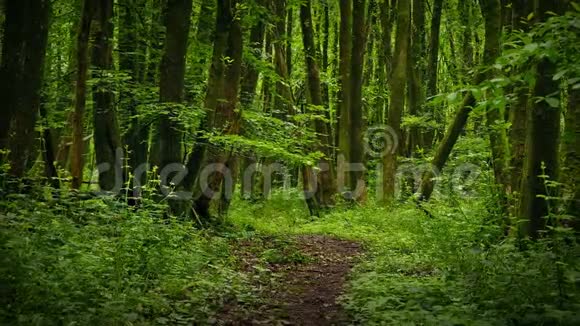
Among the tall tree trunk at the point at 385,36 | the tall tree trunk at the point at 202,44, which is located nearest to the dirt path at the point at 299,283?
the tall tree trunk at the point at 202,44

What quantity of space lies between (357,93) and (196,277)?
1206 cm

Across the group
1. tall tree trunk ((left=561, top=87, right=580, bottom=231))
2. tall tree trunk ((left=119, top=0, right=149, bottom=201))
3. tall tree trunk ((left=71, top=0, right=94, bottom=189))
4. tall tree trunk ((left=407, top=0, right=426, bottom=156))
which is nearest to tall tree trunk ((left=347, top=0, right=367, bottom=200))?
tall tree trunk ((left=407, top=0, right=426, bottom=156))

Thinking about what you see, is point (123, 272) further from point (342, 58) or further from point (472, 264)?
point (342, 58)

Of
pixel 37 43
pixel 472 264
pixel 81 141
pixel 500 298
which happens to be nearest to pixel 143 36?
pixel 81 141

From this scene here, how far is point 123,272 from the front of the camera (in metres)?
5.55

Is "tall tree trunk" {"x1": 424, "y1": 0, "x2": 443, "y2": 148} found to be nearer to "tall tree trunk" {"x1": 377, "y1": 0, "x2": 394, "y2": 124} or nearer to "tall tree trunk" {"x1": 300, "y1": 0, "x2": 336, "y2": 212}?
"tall tree trunk" {"x1": 377, "y1": 0, "x2": 394, "y2": 124}

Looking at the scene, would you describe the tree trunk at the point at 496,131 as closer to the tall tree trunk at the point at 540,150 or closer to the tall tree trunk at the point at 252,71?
the tall tree trunk at the point at 540,150

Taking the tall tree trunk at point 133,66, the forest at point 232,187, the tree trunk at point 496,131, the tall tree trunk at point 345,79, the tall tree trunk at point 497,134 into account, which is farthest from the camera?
the tall tree trunk at point 345,79

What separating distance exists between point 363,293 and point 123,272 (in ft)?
9.02

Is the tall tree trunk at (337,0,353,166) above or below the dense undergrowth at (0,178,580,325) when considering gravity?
above

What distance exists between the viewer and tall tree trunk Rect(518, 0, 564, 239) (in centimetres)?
546

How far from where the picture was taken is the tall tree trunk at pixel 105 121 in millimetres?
9938

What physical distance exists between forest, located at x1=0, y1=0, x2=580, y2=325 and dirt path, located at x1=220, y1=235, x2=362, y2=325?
0.14ft

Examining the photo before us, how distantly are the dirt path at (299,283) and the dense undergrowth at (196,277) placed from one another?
0.25 m
